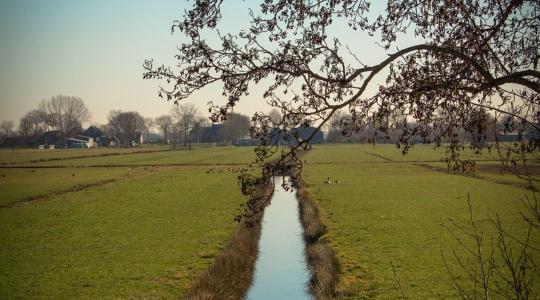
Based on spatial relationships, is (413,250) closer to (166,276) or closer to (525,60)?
(166,276)

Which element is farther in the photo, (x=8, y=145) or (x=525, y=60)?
(x=8, y=145)

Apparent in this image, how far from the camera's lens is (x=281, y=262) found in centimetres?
2119

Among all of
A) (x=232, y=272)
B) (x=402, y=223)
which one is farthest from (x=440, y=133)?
(x=402, y=223)

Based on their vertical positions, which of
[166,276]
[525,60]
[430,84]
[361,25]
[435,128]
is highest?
[361,25]

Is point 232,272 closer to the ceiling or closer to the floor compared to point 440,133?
closer to the floor

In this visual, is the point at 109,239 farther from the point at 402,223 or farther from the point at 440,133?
the point at 440,133

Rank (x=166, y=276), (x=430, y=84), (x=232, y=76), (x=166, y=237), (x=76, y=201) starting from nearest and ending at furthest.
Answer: (x=430, y=84)
(x=232, y=76)
(x=166, y=276)
(x=166, y=237)
(x=76, y=201)

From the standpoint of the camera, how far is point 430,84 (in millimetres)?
5988

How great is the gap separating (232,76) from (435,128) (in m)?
3.50

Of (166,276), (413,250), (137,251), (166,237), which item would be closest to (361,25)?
(166,276)

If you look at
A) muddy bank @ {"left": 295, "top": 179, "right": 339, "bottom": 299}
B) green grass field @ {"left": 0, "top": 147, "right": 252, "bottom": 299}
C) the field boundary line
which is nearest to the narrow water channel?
muddy bank @ {"left": 295, "top": 179, "right": 339, "bottom": 299}

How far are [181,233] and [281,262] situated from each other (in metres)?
6.52

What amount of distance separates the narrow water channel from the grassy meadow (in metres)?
1.96

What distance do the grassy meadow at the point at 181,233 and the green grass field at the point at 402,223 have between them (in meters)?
0.07
